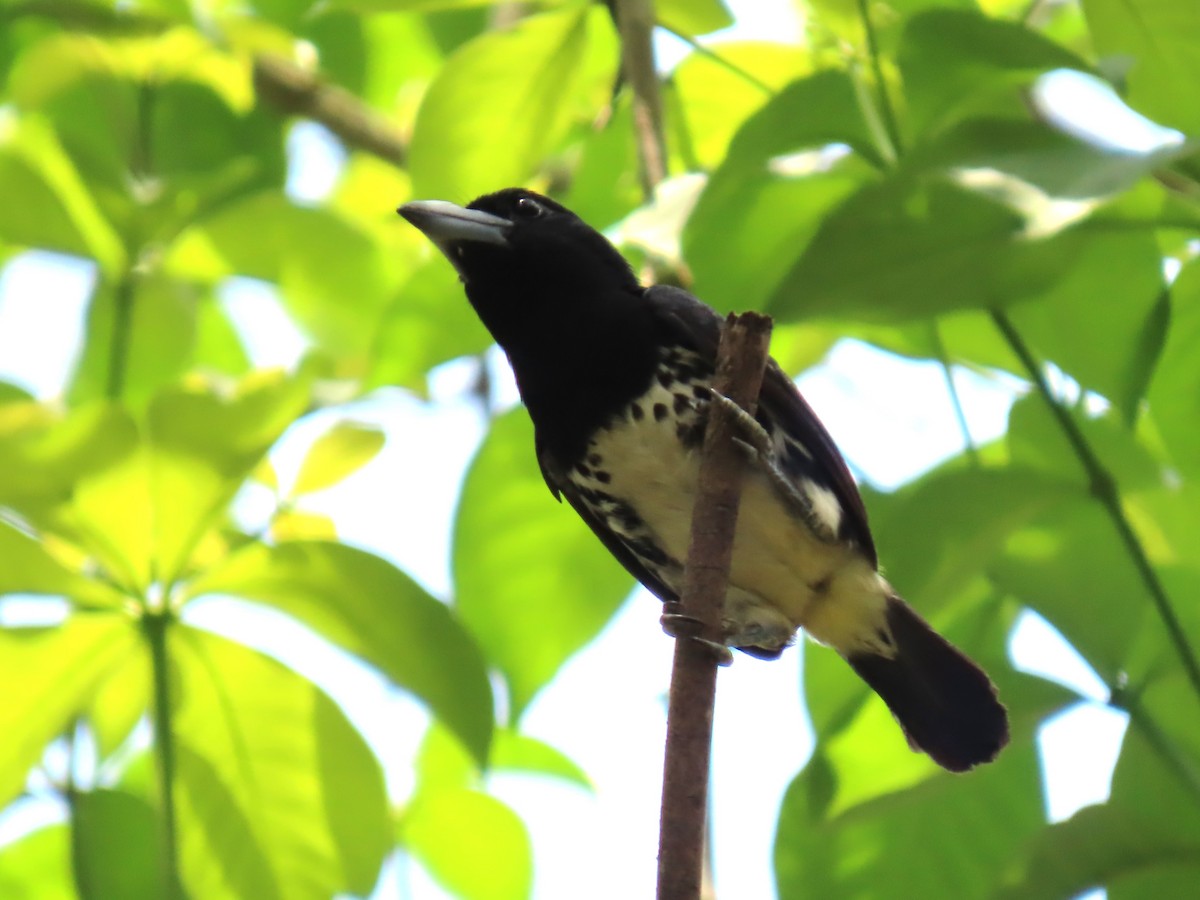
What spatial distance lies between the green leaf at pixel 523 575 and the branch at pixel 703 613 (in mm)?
747

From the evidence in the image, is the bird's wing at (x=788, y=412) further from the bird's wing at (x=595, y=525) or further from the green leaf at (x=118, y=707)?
the green leaf at (x=118, y=707)

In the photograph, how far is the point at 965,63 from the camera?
1950 millimetres

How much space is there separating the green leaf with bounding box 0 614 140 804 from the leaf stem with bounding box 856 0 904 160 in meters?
1.41

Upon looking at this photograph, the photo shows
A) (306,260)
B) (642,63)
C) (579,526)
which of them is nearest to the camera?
(642,63)

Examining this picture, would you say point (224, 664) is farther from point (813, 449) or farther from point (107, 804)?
point (813, 449)

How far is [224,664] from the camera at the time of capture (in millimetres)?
2459

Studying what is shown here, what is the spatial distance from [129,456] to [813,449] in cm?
128

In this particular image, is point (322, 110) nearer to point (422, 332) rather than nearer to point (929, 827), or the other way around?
point (422, 332)

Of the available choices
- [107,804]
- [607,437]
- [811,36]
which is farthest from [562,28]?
[107,804]

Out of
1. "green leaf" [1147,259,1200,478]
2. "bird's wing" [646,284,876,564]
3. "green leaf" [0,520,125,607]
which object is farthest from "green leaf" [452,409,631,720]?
"green leaf" [1147,259,1200,478]

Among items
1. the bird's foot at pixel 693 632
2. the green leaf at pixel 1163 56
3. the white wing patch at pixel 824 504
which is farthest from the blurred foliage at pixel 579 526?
the bird's foot at pixel 693 632

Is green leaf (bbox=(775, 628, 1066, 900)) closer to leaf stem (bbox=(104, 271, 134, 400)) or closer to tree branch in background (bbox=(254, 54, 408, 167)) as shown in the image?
leaf stem (bbox=(104, 271, 134, 400))

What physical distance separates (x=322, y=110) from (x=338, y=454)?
170cm

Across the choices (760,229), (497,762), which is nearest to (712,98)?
(760,229)
